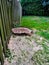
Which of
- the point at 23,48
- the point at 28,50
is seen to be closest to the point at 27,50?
the point at 28,50

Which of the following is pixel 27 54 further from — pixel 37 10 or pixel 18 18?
pixel 37 10

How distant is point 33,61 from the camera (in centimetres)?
351

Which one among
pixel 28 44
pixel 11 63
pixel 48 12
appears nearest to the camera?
pixel 11 63

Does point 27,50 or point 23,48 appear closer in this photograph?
point 27,50

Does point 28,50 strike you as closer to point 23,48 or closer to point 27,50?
point 27,50

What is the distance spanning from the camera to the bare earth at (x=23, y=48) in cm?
347

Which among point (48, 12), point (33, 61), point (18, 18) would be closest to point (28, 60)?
point (33, 61)

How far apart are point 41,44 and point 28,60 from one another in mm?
1048

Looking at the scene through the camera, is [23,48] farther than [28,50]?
Yes

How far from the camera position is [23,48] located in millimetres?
4156

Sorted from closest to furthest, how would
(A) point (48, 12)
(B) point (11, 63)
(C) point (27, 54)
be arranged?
(B) point (11, 63)
(C) point (27, 54)
(A) point (48, 12)

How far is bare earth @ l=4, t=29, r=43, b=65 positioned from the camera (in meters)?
3.47

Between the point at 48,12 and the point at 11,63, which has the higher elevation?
the point at 11,63

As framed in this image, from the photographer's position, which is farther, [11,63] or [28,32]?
[28,32]
